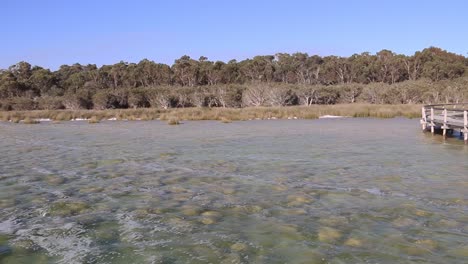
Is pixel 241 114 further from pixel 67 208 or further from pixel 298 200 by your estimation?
pixel 67 208

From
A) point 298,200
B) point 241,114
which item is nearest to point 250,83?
point 241,114

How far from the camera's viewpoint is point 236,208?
28.5ft

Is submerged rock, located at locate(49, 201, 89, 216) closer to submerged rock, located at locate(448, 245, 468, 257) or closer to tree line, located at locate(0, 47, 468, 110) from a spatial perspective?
submerged rock, located at locate(448, 245, 468, 257)

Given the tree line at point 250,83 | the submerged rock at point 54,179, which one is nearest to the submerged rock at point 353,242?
the submerged rock at point 54,179

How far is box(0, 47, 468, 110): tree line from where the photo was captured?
214 ft

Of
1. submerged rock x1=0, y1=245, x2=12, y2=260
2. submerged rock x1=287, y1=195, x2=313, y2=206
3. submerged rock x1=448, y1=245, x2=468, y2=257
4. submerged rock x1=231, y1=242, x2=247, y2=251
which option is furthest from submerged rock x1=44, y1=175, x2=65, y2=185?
submerged rock x1=448, y1=245, x2=468, y2=257

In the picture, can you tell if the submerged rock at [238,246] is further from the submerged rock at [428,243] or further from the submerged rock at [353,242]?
the submerged rock at [428,243]

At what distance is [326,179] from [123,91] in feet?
212

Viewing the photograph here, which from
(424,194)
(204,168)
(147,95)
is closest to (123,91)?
(147,95)

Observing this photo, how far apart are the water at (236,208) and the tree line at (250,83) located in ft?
163

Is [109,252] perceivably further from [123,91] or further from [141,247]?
[123,91]

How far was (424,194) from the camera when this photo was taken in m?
9.76

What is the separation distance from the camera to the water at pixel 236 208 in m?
6.34

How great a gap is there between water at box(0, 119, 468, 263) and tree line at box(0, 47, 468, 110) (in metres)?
49.6
